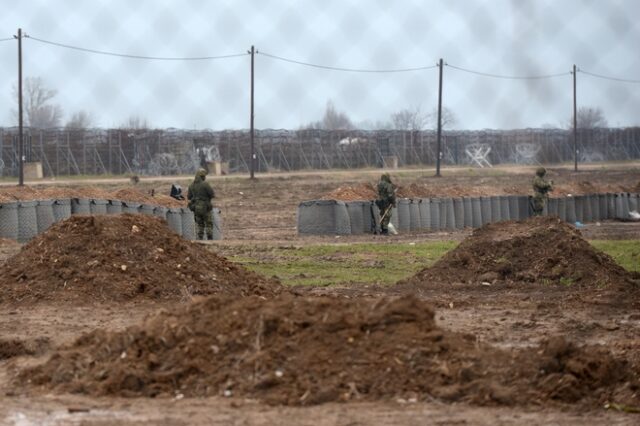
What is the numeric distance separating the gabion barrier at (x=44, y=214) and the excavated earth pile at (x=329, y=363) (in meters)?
18.5

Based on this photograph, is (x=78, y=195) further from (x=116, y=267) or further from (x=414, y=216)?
(x=116, y=267)

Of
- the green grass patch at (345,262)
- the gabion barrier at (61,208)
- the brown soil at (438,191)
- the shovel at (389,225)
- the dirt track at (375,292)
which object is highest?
the brown soil at (438,191)

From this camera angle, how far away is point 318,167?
2872 inches

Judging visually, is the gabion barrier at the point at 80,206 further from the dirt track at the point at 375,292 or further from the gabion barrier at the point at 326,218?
the gabion barrier at the point at 326,218

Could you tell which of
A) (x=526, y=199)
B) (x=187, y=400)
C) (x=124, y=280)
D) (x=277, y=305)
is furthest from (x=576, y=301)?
(x=526, y=199)

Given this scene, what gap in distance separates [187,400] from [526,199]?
32282mm

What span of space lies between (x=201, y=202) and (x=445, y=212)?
10.5 metres

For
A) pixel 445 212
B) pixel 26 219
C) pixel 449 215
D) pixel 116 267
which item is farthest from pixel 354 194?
pixel 116 267

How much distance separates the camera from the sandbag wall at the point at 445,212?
32.8 metres

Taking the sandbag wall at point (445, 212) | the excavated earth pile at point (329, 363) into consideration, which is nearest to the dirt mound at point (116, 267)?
the excavated earth pile at point (329, 363)

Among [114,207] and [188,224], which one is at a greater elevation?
[114,207]

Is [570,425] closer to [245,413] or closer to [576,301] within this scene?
[245,413]

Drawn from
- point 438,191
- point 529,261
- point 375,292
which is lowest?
point 375,292

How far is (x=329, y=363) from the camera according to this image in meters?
8.57
